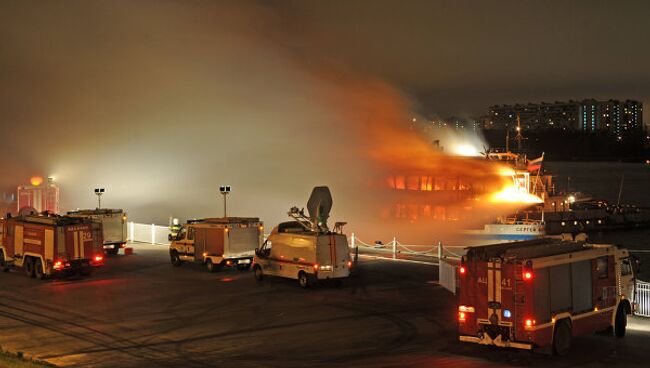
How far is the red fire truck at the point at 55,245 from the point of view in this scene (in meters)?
22.8

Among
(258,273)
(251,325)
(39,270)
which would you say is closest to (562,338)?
(251,325)

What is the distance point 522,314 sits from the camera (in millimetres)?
12203

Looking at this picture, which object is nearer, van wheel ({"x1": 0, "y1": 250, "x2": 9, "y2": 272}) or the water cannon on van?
the water cannon on van

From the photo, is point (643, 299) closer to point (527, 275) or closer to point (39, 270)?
point (527, 275)

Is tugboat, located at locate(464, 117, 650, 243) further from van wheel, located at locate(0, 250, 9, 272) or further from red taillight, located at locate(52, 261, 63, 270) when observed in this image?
van wheel, located at locate(0, 250, 9, 272)

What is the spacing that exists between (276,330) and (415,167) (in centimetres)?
6050

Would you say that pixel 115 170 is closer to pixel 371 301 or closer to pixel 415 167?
pixel 415 167

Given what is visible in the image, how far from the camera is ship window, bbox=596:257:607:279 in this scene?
44.8 feet

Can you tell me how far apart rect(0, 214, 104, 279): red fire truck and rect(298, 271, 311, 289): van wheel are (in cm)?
742

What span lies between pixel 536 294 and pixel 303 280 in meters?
9.66

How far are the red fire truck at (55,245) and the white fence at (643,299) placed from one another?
54.5ft

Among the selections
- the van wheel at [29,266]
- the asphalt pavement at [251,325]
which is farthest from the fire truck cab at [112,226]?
the asphalt pavement at [251,325]

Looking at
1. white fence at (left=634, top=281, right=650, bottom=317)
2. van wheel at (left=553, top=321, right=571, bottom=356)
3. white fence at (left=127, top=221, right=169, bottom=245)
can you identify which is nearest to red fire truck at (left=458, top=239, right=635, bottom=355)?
van wheel at (left=553, top=321, right=571, bottom=356)

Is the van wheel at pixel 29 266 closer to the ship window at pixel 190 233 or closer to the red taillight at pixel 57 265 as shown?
the red taillight at pixel 57 265
